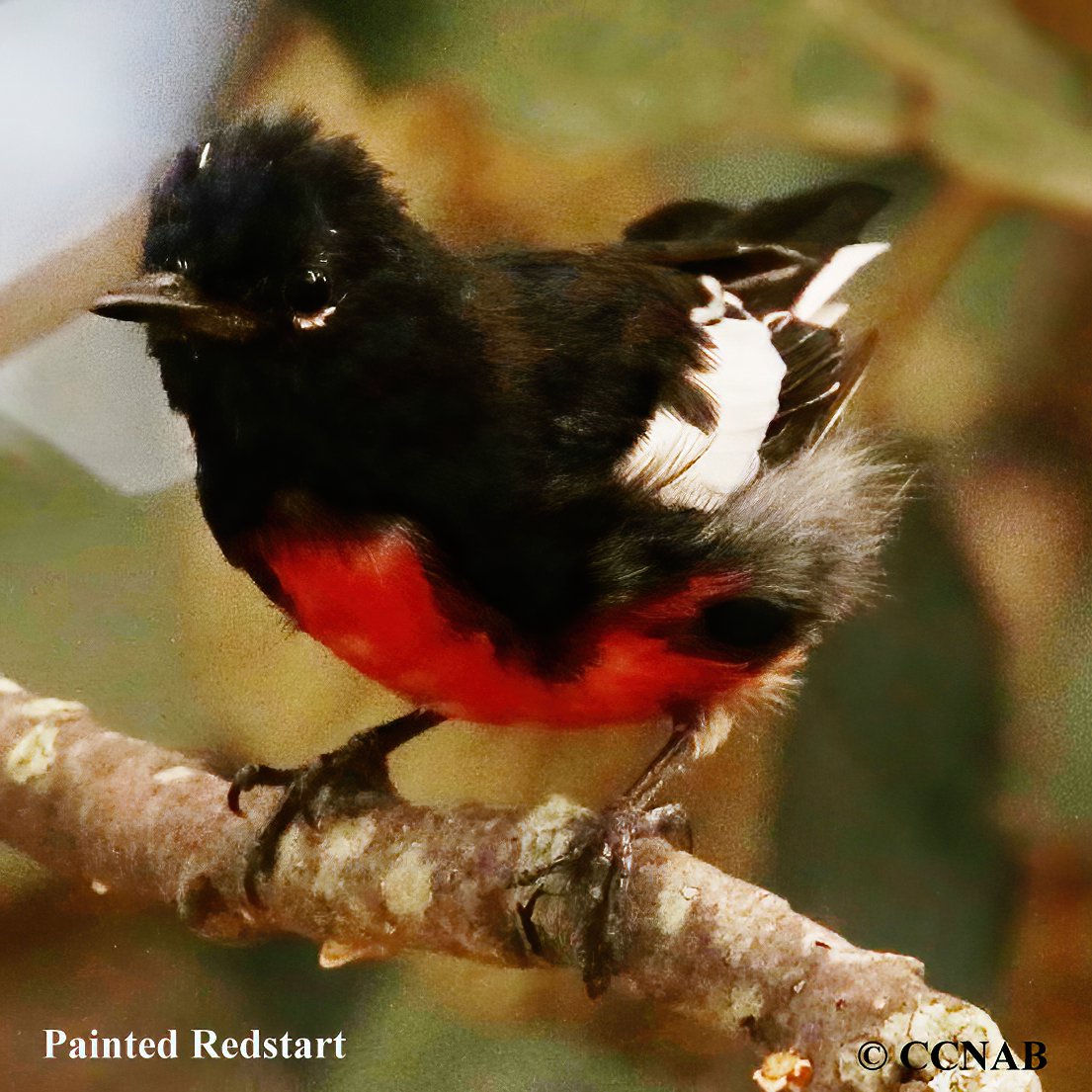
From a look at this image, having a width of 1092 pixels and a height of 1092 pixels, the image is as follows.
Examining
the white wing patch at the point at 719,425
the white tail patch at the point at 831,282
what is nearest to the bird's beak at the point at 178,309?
the white wing patch at the point at 719,425

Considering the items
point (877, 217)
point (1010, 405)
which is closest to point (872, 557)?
point (1010, 405)

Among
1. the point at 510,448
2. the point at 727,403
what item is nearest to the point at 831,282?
the point at 727,403

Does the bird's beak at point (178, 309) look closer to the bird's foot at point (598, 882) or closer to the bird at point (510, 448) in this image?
the bird at point (510, 448)

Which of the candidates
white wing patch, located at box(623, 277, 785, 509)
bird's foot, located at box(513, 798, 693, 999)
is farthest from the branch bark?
white wing patch, located at box(623, 277, 785, 509)

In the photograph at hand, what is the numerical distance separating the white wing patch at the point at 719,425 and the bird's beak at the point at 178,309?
30 centimetres

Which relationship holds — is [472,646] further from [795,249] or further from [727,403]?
[795,249]

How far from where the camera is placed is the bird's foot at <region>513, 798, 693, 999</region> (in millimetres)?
793

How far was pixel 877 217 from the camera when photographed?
2.88 ft

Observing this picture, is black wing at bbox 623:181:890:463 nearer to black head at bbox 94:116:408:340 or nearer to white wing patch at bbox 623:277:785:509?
white wing patch at bbox 623:277:785:509

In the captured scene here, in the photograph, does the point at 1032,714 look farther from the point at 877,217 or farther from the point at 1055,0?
the point at 1055,0

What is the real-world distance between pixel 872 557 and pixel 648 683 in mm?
228

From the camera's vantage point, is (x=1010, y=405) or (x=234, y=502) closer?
(x=234, y=502)

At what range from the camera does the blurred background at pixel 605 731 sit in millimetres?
820

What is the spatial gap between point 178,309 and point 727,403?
0.43 meters
